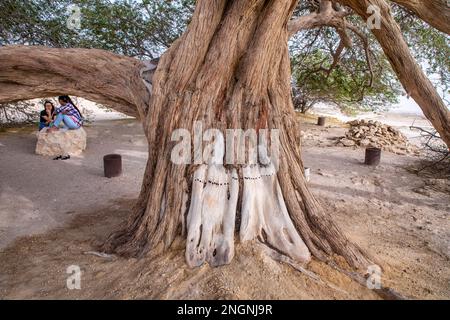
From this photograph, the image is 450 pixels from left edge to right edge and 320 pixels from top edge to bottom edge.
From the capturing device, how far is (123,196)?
17.2ft

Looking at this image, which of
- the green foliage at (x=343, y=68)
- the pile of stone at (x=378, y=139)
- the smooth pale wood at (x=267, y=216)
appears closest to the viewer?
the smooth pale wood at (x=267, y=216)

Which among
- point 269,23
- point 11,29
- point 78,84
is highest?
point 11,29

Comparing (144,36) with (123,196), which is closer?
(123,196)

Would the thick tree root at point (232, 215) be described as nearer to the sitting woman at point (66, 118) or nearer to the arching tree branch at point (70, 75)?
the arching tree branch at point (70, 75)

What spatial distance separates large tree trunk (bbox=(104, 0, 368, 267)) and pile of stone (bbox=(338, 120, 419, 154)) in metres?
6.78

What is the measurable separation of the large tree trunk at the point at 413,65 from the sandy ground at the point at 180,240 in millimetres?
1317

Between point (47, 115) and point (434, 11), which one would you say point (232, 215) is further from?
point (47, 115)

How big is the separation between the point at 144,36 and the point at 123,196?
15.5 feet

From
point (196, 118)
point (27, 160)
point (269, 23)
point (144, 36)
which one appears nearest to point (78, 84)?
point (196, 118)

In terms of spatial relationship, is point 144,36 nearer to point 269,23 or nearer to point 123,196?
point 123,196

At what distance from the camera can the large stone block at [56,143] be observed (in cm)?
718

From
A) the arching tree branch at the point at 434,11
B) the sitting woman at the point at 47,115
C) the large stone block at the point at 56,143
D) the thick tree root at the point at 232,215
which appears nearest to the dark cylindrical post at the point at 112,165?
the large stone block at the point at 56,143

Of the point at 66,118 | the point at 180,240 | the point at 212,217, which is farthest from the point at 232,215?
the point at 66,118

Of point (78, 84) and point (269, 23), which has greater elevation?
point (269, 23)
